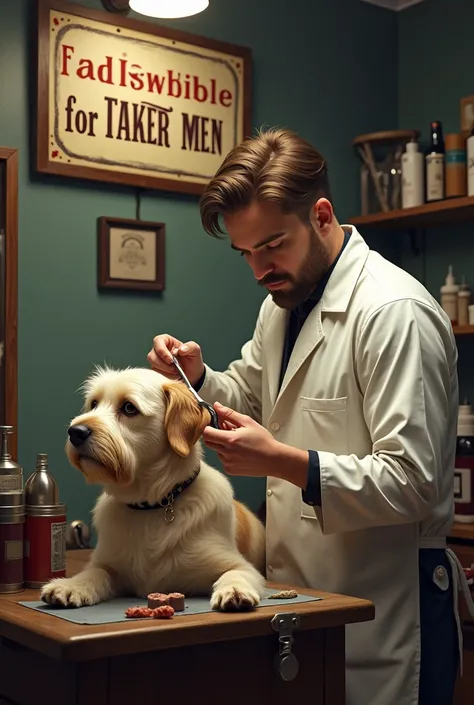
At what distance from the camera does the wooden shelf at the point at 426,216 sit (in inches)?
125

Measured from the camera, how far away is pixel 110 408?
5.60 ft

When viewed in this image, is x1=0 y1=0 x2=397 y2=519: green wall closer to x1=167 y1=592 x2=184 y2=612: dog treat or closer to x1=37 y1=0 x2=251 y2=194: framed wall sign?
x1=37 y1=0 x2=251 y2=194: framed wall sign

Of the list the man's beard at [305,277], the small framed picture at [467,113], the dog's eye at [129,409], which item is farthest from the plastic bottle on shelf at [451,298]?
the dog's eye at [129,409]

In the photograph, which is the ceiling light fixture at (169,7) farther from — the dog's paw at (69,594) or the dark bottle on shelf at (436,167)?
the dog's paw at (69,594)

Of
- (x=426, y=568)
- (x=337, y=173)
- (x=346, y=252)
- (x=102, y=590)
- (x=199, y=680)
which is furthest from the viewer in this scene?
(x=337, y=173)

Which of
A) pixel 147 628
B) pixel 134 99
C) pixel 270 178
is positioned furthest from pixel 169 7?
pixel 147 628

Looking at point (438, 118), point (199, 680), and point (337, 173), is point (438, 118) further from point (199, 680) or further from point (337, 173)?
point (199, 680)

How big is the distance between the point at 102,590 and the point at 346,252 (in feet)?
2.82

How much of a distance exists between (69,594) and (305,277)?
31.9 inches

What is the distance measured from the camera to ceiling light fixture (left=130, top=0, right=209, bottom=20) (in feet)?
8.68

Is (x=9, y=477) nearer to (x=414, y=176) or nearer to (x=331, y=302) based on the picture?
(x=331, y=302)

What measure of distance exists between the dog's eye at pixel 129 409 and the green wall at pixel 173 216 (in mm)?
1123

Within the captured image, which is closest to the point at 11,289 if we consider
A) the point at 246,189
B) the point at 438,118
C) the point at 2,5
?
the point at 2,5

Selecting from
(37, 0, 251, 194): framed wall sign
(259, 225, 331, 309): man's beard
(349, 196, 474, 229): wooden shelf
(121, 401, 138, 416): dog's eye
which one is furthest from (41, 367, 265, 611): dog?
(349, 196, 474, 229): wooden shelf
